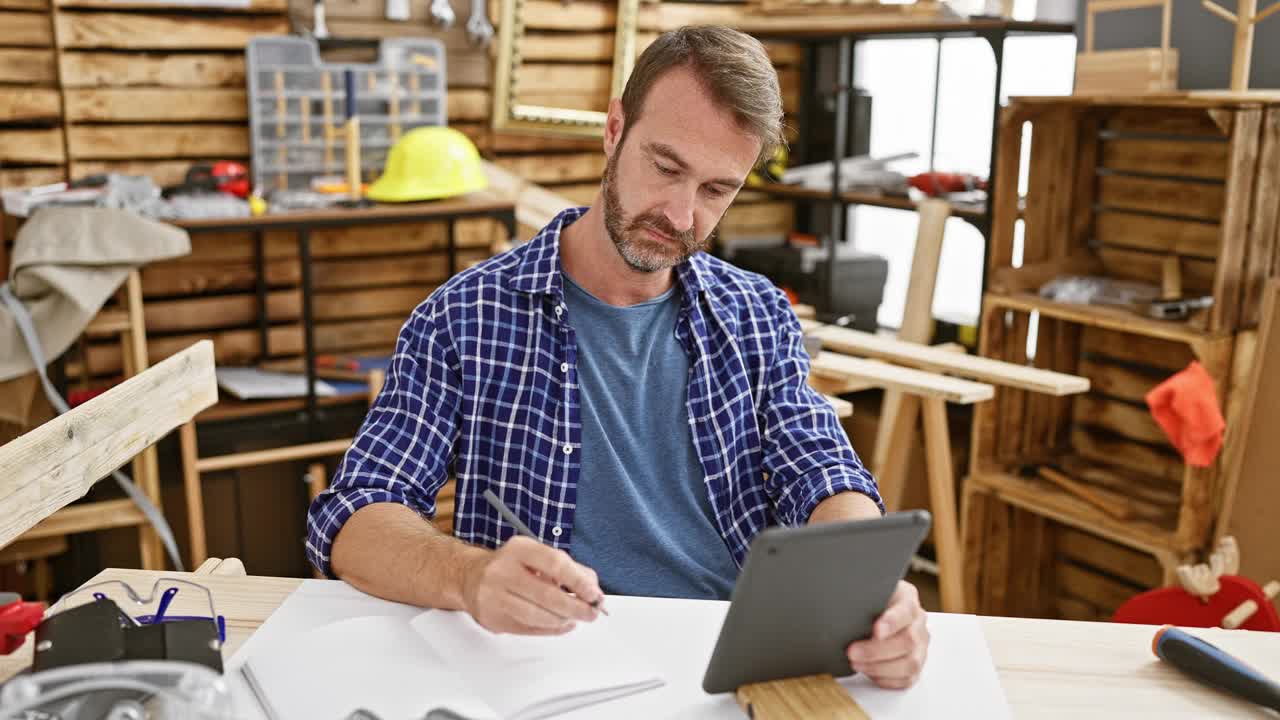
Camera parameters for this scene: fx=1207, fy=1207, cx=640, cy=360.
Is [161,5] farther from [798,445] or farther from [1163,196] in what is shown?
[1163,196]

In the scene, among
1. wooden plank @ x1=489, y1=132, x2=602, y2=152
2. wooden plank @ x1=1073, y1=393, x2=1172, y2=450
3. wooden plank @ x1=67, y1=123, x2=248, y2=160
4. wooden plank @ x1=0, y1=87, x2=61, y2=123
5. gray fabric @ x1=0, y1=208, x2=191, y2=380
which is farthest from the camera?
wooden plank @ x1=489, y1=132, x2=602, y2=152

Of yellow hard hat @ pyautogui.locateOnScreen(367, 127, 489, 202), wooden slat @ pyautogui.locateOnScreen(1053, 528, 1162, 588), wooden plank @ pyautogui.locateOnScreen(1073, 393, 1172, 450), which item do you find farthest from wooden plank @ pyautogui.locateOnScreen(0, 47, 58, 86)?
wooden slat @ pyautogui.locateOnScreen(1053, 528, 1162, 588)

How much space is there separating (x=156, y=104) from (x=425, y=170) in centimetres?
82

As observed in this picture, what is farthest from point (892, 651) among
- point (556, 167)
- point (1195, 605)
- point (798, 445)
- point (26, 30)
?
point (556, 167)

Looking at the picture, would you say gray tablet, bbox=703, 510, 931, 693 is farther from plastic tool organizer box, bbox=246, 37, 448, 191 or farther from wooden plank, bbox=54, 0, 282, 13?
wooden plank, bbox=54, 0, 282, 13

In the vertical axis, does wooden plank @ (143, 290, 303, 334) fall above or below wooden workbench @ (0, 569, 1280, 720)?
below

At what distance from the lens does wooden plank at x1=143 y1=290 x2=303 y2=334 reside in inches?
141

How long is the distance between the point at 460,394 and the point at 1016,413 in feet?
7.03

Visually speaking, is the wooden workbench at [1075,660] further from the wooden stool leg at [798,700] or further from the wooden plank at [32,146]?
the wooden plank at [32,146]

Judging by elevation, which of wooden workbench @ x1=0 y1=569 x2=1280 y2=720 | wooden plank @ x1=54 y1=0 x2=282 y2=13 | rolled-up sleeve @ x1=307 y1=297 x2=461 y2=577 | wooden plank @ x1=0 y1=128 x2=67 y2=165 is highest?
wooden plank @ x1=54 y1=0 x2=282 y2=13

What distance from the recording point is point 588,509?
164 centimetres

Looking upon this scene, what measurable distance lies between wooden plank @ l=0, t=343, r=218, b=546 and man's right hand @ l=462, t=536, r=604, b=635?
47cm

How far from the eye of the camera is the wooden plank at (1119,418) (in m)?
3.21

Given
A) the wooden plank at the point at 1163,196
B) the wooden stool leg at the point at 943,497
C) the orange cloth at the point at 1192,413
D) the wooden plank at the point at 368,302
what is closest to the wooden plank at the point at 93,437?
the wooden stool leg at the point at 943,497
